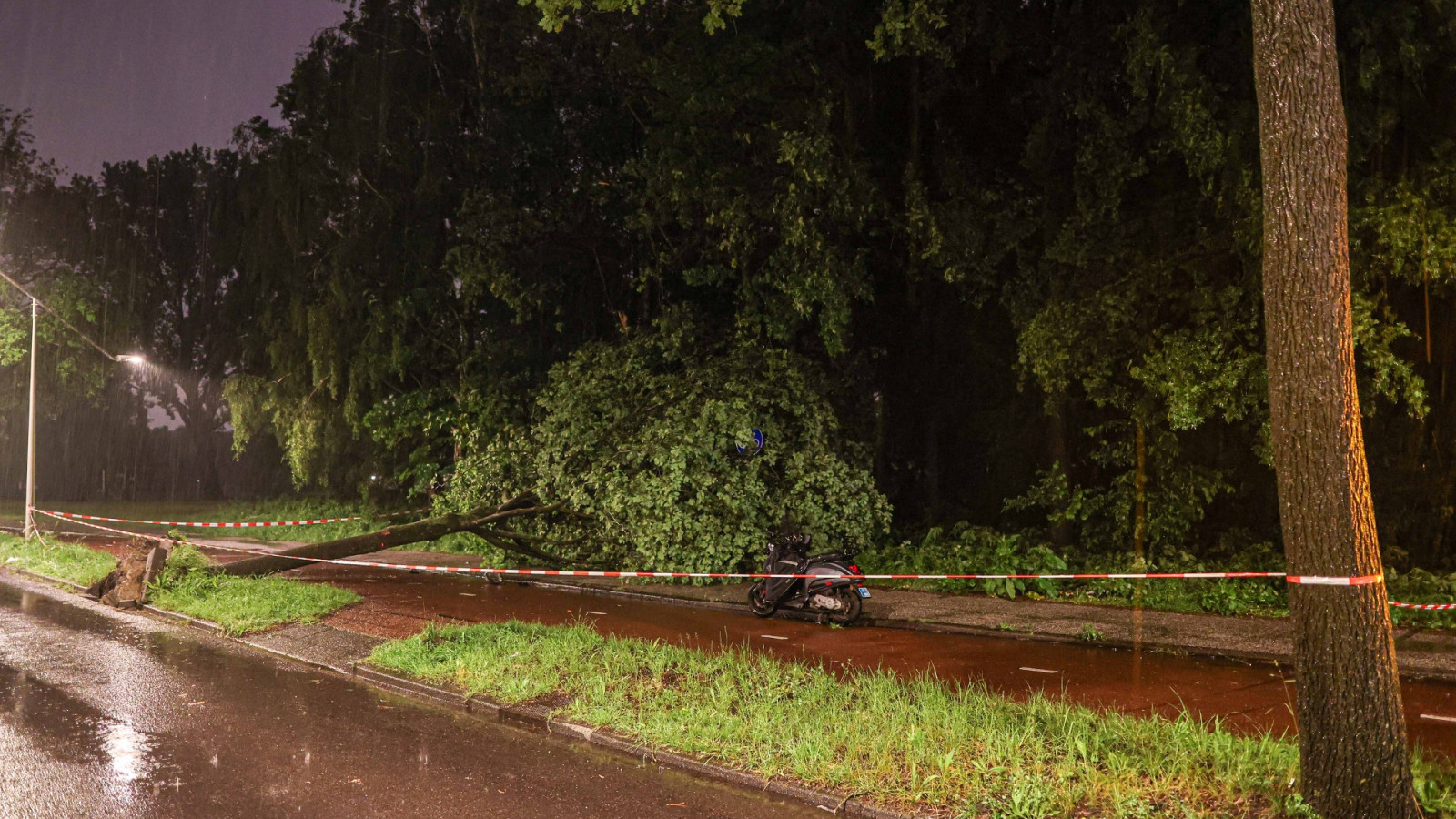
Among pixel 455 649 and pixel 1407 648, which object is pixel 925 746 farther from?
pixel 1407 648

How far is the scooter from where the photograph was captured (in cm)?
1288

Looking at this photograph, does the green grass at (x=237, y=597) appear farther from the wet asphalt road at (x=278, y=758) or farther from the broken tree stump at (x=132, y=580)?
the wet asphalt road at (x=278, y=758)

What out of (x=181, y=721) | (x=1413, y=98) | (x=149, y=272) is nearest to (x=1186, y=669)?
(x=1413, y=98)

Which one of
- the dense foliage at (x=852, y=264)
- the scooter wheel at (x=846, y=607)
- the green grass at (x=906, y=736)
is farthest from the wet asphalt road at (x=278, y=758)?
the dense foliage at (x=852, y=264)

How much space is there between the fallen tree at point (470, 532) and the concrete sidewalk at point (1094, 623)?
2.18 m

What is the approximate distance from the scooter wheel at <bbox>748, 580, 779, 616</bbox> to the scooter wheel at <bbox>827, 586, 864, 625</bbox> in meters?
0.90

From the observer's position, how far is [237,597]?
46.3 ft

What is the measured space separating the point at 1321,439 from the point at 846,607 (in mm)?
8118

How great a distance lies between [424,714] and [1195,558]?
39.2 ft

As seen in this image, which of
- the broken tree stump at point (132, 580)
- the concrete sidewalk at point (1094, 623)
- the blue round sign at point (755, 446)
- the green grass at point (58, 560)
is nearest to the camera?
the concrete sidewalk at point (1094, 623)

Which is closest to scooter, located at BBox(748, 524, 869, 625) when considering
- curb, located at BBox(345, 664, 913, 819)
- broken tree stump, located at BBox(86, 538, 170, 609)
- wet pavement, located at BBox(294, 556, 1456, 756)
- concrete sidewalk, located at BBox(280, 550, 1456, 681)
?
wet pavement, located at BBox(294, 556, 1456, 756)

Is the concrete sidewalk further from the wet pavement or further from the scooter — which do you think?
the scooter

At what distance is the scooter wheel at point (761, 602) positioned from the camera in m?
13.5

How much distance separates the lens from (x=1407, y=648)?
32.7 ft
